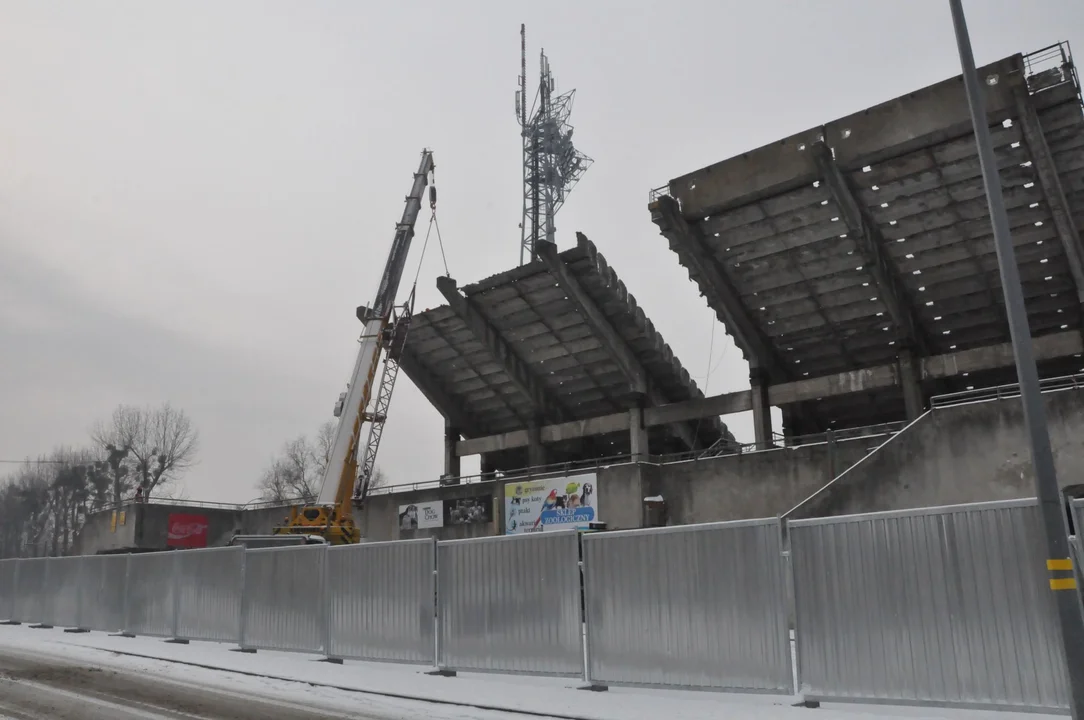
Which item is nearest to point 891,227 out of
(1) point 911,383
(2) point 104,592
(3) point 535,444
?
(1) point 911,383

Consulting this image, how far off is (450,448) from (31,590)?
27.4 meters

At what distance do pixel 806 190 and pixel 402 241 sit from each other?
49.8ft

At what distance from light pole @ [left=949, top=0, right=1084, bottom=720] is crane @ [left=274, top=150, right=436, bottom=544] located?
71.1ft

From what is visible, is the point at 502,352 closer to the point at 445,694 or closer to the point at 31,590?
the point at 31,590

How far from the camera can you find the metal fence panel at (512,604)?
10344mm

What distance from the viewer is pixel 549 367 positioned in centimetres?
4172

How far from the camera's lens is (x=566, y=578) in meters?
10.5

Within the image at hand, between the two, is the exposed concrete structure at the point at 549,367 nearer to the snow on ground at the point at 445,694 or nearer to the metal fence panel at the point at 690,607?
the snow on ground at the point at 445,694

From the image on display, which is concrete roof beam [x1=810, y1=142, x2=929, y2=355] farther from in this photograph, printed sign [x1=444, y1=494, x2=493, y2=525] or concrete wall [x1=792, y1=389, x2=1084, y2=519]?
printed sign [x1=444, y1=494, x2=493, y2=525]

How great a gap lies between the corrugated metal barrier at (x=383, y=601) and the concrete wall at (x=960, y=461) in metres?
14.0

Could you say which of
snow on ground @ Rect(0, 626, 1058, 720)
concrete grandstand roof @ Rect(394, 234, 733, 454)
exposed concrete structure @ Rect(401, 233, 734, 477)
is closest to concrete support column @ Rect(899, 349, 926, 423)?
exposed concrete structure @ Rect(401, 233, 734, 477)

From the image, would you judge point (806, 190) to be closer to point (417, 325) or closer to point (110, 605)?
point (417, 325)

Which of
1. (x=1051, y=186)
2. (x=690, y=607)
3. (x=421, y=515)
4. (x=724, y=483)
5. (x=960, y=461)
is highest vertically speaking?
(x=1051, y=186)

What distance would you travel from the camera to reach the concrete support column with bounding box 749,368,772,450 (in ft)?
116
